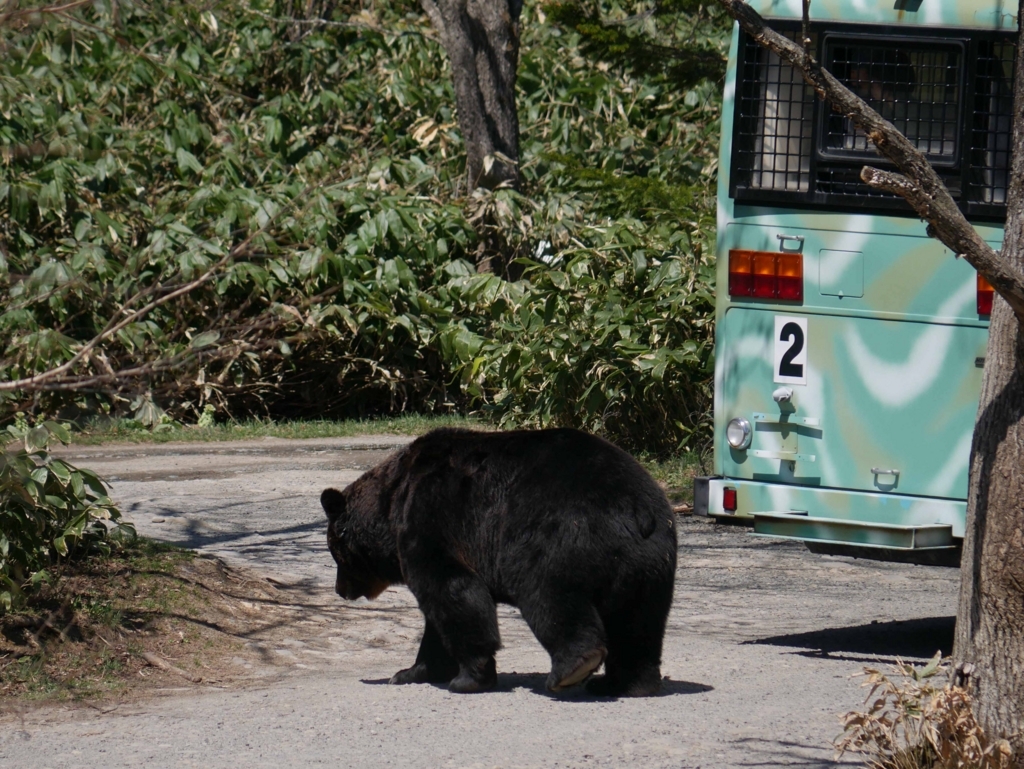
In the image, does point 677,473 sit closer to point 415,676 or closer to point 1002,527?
point 415,676

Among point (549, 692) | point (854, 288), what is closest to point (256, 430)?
point (854, 288)

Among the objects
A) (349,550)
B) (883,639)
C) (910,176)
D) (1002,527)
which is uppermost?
(910,176)

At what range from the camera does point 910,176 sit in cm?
428

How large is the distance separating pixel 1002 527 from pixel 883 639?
3186 mm

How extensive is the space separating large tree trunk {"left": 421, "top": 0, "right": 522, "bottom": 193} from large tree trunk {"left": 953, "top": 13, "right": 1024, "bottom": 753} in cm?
1173

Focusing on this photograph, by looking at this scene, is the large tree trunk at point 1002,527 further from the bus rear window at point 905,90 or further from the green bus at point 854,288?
the bus rear window at point 905,90

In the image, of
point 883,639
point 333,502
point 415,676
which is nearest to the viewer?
point 415,676

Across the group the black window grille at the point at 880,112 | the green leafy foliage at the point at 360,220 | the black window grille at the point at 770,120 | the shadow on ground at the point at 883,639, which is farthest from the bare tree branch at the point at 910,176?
the green leafy foliage at the point at 360,220

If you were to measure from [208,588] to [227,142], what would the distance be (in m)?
10.4

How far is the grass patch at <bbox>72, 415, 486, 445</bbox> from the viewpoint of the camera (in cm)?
1409

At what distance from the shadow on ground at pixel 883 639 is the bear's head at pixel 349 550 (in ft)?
7.06

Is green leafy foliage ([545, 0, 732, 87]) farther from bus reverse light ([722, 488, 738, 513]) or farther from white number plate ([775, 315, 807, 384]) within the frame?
bus reverse light ([722, 488, 738, 513])

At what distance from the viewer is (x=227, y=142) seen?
17156mm

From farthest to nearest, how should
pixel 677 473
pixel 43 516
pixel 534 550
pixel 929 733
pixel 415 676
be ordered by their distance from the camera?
1. pixel 677 473
2. pixel 43 516
3. pixel 415 676
4. pixel 534 550
5. pixel 929 733
